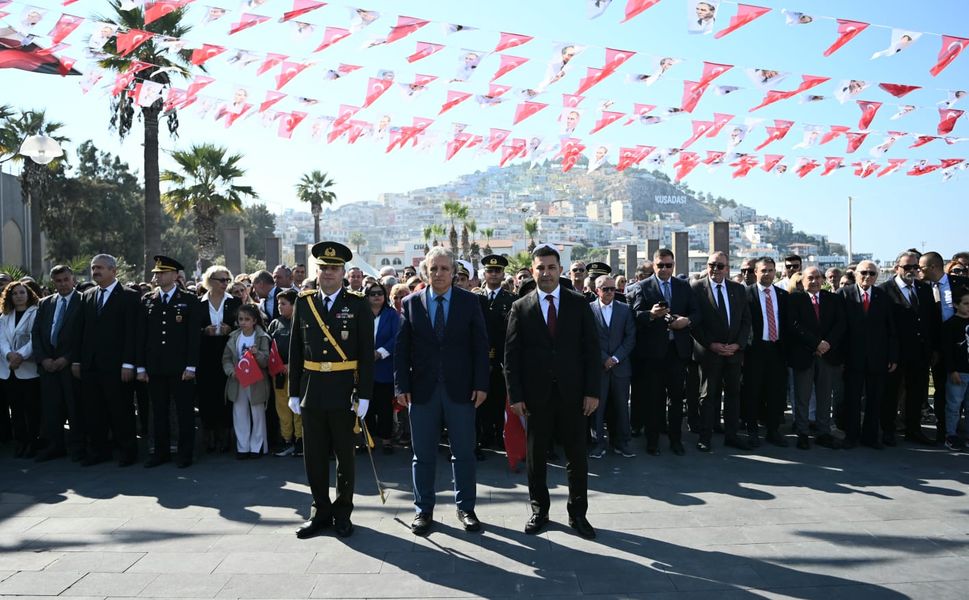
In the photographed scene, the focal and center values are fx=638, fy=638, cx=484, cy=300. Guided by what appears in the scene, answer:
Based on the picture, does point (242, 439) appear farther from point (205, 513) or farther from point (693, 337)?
point (693, 337)

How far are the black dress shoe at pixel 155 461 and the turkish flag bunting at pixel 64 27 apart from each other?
16.4 ft

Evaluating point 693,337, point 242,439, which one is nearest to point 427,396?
point 242,439

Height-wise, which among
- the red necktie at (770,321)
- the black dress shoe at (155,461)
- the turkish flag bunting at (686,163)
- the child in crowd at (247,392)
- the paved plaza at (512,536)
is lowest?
the paved plaza at (512,536)

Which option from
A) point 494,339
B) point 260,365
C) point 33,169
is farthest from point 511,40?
point 33,169

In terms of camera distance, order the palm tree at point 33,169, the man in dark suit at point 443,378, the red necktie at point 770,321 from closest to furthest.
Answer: the man in dark suit at point 443,378, the red necktie at point 770,321, the palm tree at point 33,169

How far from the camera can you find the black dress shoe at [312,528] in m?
4.51

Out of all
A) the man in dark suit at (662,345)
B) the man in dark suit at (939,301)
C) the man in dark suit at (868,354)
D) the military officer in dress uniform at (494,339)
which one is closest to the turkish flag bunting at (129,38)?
the military officer in dress uniform at (494,339)

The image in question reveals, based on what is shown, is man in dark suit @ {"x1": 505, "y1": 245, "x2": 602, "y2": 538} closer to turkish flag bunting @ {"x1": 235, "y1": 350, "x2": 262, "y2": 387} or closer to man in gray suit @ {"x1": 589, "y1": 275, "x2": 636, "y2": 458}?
man in gray suit @ {"x1": 589, "y1": 275, "x2": 636, "y2": 458}

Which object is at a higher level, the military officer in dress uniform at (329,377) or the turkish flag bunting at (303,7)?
the turkish flag bunting at (303,7)

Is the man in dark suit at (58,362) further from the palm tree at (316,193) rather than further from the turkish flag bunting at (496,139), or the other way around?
the palm tree at (316,193)

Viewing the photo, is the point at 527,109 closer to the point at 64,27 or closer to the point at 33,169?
the point at 64,27

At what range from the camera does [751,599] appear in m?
3.54

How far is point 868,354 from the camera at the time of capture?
6.95 meters

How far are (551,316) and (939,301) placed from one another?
5338mm
